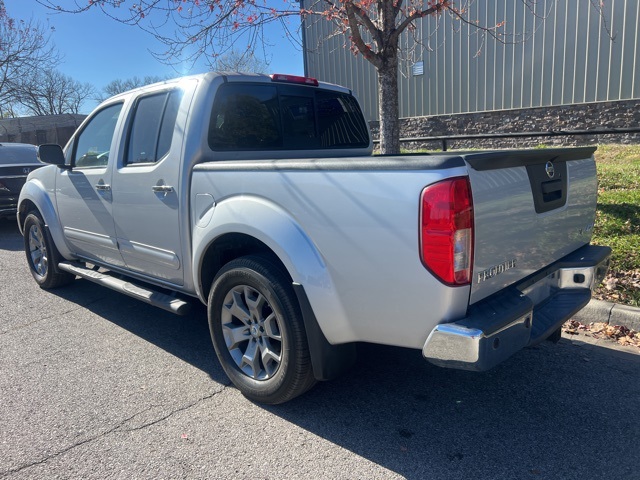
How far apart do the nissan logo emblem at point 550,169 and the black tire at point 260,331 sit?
1643 mm

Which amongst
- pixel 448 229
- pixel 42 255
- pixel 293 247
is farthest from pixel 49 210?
pixel 448 229

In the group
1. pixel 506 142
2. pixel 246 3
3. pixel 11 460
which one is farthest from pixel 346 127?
pixel 506 142

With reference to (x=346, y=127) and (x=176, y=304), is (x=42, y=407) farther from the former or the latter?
(x=346, y=127)

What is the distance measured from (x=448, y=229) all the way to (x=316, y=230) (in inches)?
29.0

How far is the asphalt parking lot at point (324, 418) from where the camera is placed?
2.71m

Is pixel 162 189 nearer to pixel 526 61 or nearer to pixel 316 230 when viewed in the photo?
pixel 316 230

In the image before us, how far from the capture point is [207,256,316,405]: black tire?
300cm

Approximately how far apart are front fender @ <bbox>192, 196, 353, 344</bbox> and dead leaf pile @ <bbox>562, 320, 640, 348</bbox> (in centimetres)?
265

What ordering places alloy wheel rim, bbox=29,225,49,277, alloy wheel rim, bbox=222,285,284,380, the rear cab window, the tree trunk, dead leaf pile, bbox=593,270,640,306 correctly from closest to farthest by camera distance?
alloy wheel rim, bbox=222,285,284,380
the rear cab window
dead leaf pile, bbox=593,270,640,306
alloy wheel rim, bbox=29,225,49,277
the tree trunk

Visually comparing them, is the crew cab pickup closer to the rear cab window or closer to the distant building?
the rear cab window

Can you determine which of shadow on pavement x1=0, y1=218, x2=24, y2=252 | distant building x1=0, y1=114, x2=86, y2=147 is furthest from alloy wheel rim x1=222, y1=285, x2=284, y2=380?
distant building x1=0, y1=114, x2=86, y2=147

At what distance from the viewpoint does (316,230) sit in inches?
110

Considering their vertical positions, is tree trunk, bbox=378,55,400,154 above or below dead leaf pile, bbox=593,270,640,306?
above

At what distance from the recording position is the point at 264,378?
3.29 metres
